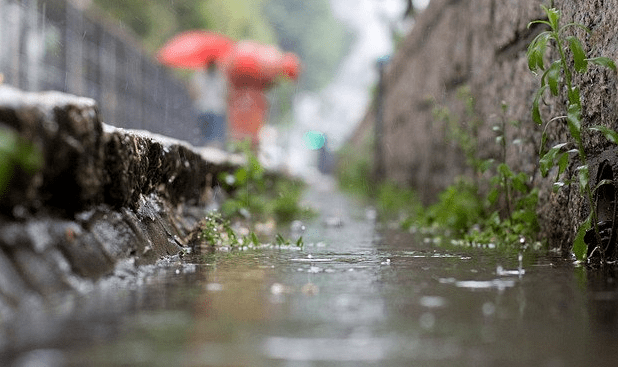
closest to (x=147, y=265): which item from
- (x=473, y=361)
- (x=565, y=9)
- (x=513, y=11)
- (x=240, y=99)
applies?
(x=473, y=361)

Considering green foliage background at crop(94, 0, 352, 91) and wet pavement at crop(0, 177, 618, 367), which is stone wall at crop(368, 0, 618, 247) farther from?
green foliage background at crop(94, 0, 352, 91)

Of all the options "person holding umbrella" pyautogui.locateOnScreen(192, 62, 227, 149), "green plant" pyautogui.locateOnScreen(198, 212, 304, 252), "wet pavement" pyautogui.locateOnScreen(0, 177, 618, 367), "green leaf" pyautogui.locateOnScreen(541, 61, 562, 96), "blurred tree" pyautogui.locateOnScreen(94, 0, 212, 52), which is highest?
"blurred tree" pyautogui.locateOnScreen(94, 0, 212, 52)

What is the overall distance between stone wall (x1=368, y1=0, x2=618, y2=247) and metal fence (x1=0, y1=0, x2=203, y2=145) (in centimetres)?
393

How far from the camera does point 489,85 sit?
185 inches

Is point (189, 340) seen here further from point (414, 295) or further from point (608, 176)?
point (608, 176)

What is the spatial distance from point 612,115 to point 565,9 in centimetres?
69

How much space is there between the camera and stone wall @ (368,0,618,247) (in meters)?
2.79

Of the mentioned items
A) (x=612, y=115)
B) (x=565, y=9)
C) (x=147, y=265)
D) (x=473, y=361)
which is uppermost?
(x=565, y=9)

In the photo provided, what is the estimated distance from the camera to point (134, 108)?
1267cm

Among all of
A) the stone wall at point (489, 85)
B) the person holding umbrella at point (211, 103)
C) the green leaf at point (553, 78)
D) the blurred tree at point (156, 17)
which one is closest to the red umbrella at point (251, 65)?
the person holding umbrella at point (211, 103)

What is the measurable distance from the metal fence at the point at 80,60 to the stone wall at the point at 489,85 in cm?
393

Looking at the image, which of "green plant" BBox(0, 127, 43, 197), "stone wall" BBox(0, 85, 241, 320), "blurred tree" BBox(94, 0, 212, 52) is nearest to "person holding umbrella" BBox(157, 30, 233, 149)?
"blurred tree" BBox(94, 0, 212, 52)

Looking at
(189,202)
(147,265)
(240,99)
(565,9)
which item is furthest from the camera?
(240,99)

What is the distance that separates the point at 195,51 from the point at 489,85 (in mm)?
8036
